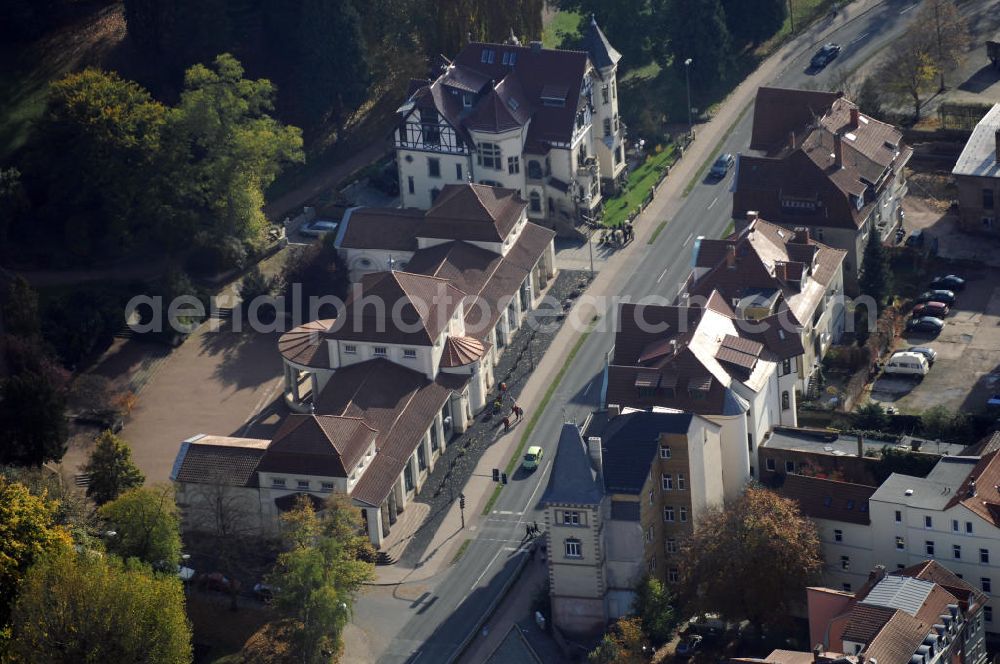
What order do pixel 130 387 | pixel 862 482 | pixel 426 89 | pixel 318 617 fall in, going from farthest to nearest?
1. pixel 426 89
2. pixel 130 387
3. pixel 862 482
4. pixel 318 617

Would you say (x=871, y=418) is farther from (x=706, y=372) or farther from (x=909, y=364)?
(x=706, y=372)

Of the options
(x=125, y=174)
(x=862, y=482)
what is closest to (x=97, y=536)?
(x=125, y=174)

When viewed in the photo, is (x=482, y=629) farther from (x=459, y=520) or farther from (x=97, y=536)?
(x=97, y=536)

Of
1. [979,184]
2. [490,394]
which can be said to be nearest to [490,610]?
[490,394]

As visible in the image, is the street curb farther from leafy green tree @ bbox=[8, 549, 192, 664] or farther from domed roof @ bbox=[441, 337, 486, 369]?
domed roof @ bbox=[441, 337, 486, 369]

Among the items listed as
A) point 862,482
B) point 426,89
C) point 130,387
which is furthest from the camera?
point 426,89

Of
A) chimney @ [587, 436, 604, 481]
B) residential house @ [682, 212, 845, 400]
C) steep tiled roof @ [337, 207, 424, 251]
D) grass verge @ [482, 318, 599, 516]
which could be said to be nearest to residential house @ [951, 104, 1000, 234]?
residential house @ [682, 212, 845, 400]

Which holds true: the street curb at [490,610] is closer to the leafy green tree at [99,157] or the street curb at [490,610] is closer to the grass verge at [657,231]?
the grass verge at [657,231]

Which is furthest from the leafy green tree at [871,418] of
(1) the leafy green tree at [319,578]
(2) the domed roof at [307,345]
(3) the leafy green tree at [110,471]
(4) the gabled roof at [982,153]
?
(3) the leafy green tree at [110,471]
